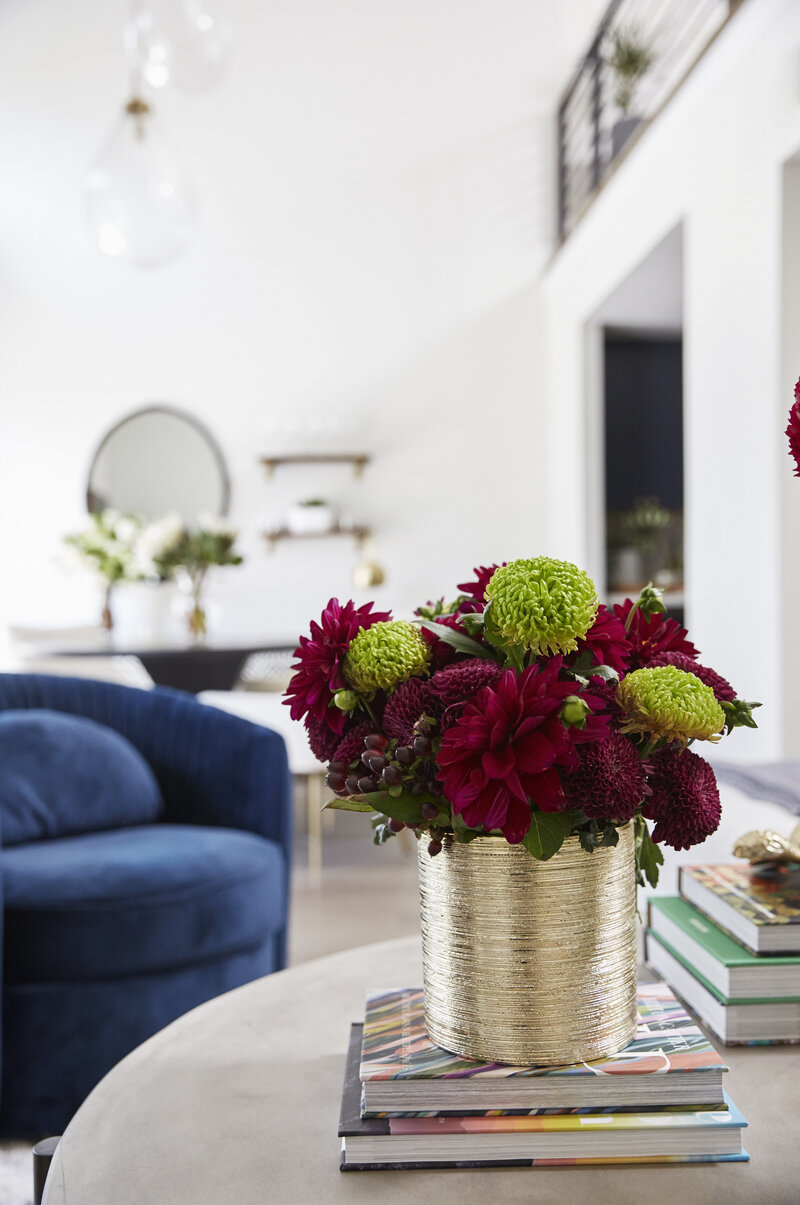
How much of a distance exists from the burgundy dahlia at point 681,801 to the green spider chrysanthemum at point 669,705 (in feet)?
0.08

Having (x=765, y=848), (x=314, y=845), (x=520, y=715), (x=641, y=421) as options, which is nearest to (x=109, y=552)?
(x=314, y=845)

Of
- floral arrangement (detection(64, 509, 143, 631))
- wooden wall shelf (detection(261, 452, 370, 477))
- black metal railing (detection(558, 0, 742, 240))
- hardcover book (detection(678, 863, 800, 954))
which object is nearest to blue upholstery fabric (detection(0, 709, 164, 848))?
hardcover book (detection(678, 863, 800, 954))

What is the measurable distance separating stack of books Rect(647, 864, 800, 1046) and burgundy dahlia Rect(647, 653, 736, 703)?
239 millimetres

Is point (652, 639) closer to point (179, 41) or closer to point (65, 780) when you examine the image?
point (65, 780)

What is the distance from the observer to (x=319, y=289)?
594cm

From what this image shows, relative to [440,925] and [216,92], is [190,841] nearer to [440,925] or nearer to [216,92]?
[440,925]

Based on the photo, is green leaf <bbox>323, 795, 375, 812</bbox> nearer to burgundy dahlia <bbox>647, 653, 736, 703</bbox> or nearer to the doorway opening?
burgundy dahlia <bbox>647, 653, 736, 703</bbox>

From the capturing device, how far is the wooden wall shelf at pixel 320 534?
5848mm

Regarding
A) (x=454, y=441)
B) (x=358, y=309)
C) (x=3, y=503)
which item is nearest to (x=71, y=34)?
(x=358, y=309)

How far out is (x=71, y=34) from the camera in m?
5.81

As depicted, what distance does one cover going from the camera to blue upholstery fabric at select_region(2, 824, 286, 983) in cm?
183

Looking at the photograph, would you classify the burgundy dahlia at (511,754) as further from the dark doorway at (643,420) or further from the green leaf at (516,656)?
the dark doorway at (643,420)

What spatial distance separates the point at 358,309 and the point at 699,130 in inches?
103

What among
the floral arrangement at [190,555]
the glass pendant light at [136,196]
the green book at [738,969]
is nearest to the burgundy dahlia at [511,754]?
the green book at [738,969]
